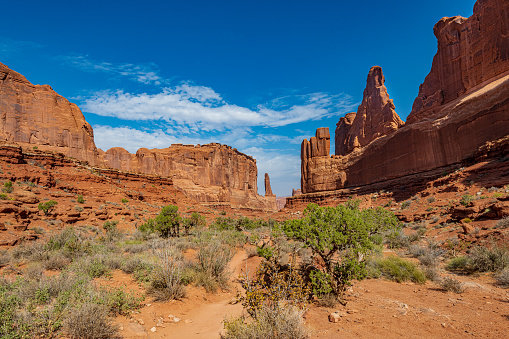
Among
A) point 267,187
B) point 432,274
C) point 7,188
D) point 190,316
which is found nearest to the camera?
point 190,316

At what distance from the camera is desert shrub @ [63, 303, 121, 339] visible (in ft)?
12.3

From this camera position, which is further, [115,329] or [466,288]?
[466,288]

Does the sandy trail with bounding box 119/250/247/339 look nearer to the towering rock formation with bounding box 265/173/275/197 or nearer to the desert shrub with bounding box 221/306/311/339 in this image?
the desert shrub with bounding box 221/306/311/339

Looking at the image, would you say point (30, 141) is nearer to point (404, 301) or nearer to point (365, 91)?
point (404, 301)

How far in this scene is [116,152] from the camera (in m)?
82.8

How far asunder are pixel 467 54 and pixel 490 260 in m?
45.5

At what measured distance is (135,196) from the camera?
111 ft

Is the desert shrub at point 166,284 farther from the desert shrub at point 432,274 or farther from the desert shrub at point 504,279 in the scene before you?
the desert shrub at point 504,279

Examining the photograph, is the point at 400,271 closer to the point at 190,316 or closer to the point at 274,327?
the point at 274,327

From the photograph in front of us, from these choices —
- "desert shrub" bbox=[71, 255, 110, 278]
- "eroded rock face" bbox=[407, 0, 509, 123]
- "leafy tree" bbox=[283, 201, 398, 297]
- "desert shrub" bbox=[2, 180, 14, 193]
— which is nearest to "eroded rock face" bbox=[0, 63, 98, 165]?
"desert shrub" bbox=[2, 180, 14, 193]

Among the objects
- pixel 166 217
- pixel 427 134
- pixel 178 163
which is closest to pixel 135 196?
pixel 166 217

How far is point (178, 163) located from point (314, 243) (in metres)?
84.6

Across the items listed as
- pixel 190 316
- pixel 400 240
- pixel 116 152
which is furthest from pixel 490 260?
pixel 116 152

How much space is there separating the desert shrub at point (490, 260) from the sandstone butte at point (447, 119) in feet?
81.6
